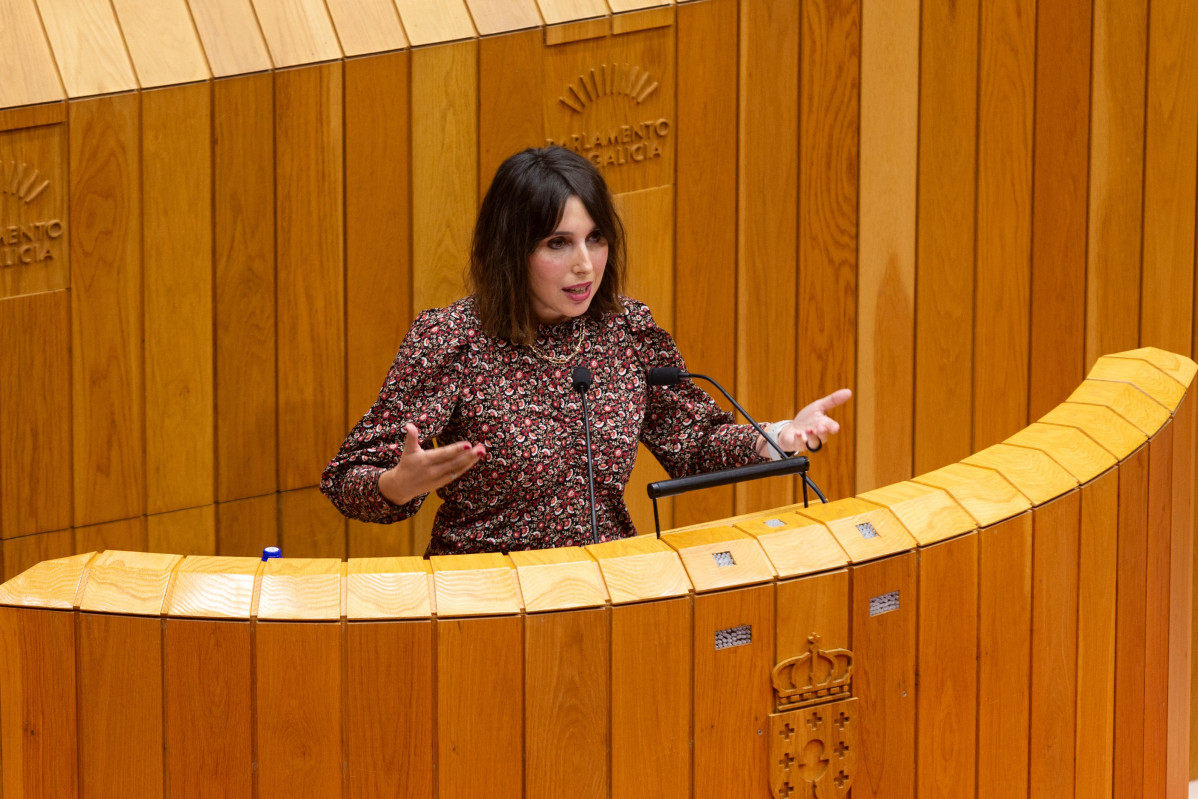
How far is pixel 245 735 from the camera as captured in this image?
5.66 feet

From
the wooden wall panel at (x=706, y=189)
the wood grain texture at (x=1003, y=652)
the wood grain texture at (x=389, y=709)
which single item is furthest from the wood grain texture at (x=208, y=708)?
the wooden wall panel at (x=706, y=189)

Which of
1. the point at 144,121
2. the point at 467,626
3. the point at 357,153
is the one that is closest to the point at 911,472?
the point at 357,153

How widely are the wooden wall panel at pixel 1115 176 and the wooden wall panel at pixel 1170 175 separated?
0.02m

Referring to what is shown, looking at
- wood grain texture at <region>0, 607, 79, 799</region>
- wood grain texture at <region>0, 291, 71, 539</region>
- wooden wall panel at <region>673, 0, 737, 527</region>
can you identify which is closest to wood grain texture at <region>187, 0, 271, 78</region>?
wood grain texture at <region>0, 291, 71, 539</region>

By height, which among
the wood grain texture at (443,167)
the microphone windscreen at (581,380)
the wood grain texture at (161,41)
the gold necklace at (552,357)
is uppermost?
the wood grain texture at (161,41)

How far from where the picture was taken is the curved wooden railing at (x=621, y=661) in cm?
172

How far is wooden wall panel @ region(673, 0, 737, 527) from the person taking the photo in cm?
342

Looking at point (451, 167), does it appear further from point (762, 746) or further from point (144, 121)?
point (762, 746)

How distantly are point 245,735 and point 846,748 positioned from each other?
694 millimetres

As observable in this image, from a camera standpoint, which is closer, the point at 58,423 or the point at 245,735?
the point at 245,735

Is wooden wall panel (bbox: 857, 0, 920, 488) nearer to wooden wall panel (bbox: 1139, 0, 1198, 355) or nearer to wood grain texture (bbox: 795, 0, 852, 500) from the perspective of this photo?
wood grain texture (bbox: 795, 0, 852, 500)

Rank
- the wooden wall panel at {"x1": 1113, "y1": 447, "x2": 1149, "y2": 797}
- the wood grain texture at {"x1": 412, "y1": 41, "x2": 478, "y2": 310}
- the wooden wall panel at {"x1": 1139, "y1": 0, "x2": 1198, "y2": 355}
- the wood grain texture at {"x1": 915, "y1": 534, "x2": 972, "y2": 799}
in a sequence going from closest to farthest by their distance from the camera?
the wood grain texture at {"x1": 915, "y1": 534, "x2": 972, "y2": 799} < the wooden wall panel at {"x1": 1113, "y1": 447, "x2": 1149, "y2": 797} < the wood grain texture at {"x1": 412, "y1": 41, "x2": 478, "y2": 310} < the wooden wall panel at {"x1": 1139, "y1": 0, "x2": 1198, "y2": 355}

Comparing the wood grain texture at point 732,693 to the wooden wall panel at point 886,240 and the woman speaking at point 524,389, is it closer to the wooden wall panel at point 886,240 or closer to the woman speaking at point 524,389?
the woman speaking at point 524,389

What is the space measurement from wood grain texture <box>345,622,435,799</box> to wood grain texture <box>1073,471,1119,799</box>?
90cm
